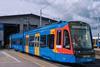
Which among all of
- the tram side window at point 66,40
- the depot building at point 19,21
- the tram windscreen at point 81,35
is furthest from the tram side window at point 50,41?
the depot building at point 19,21

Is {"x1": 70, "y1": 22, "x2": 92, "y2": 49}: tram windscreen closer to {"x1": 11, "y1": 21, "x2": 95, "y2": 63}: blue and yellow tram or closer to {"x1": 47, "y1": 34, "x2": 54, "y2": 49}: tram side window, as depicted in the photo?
{"x1": 11, "y1": 21, "x2": 95, "y2": 63}: blue and yellow tram

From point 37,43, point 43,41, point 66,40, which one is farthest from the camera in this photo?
point 37,43

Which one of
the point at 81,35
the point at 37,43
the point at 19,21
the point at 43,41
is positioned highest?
the point at 19,21

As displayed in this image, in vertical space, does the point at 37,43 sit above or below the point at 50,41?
below

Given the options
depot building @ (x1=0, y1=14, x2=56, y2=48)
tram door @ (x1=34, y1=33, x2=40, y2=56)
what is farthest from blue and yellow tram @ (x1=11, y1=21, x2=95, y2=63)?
depot building @ (x1=0, y1=14, x2=56, y2=48)

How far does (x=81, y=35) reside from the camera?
21.3 m

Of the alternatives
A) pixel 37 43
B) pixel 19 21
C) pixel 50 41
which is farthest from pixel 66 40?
pixel 19 21

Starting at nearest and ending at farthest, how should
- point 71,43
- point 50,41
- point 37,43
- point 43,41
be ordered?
point 71,43 → point 50,41 → point 43,41 → point 37,43

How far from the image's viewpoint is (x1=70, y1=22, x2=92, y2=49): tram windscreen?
20969 millimetres

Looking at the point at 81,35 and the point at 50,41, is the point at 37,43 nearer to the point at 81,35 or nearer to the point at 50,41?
the point at 50,41

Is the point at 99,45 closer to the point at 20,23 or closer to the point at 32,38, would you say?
the point at 20,23

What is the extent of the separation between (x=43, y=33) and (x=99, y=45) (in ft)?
177

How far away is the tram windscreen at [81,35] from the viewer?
20969mm

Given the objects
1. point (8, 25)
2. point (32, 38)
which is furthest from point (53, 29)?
point (8, 25)
